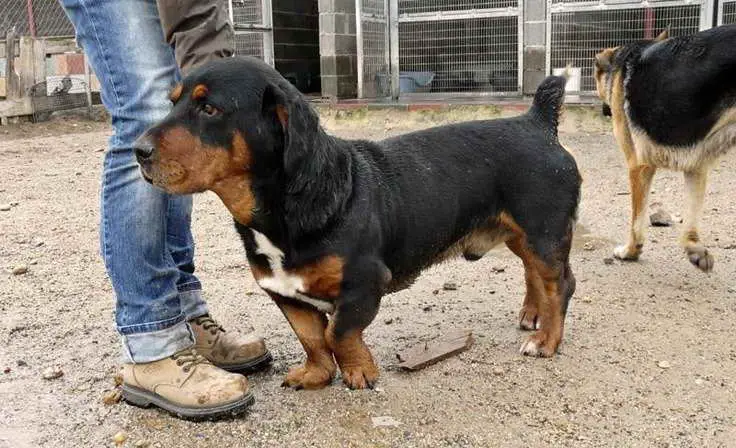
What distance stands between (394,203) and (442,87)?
8.64 m

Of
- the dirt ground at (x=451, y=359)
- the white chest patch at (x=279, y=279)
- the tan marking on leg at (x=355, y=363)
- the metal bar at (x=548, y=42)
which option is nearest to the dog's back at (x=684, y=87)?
the dirt ground at (x=451, y=359)

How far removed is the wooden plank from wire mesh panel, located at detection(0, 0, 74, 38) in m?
12.2

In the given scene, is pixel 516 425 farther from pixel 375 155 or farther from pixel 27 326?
pixel 27 326

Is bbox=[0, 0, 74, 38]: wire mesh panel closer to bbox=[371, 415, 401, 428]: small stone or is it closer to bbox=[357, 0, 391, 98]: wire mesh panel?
bbox=[357, 0, 391, 98]: wire mesh panel

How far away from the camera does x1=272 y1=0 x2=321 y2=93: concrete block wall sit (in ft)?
40.3

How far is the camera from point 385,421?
2527mm

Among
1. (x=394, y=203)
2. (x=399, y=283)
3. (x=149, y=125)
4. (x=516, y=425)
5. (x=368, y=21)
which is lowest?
(x=516, y=425)

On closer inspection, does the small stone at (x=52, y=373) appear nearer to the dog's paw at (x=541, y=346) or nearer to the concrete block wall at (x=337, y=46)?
the dog's paw at (x=541, y=346)

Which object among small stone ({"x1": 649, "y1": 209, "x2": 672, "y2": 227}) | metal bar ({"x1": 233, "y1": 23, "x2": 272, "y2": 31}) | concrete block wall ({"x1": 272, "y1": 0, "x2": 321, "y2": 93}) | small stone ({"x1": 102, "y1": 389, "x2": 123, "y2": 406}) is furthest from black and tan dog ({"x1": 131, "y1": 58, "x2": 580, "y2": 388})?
concrete block wall ({"x1": 272, "y1": 0, "x2": 321, "y2": 93})

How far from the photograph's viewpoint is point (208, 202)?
6176 mm

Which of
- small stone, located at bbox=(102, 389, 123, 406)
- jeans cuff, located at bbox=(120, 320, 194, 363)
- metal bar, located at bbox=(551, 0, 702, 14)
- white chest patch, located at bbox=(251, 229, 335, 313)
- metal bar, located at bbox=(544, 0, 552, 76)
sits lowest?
small stone, located at bbox=(102, 389, 123, 406)

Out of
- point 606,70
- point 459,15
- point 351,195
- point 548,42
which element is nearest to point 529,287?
point 351,195

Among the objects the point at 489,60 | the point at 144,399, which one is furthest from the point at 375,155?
the point at 489,60

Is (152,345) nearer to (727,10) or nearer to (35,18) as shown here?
(727,10)
